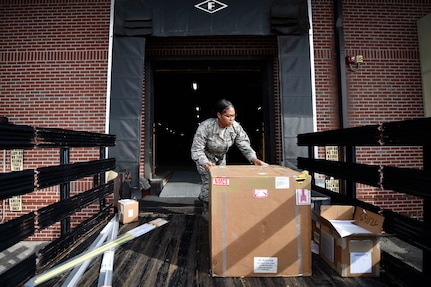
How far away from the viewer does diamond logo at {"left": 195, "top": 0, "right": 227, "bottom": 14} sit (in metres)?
4.96

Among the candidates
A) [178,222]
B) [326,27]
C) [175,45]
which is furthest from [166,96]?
[178,222]

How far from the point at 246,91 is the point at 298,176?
11.8 m

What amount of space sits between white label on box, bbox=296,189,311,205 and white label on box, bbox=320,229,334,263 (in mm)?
392

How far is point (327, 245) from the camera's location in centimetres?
183

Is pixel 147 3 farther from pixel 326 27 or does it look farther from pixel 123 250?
pixel 123 250

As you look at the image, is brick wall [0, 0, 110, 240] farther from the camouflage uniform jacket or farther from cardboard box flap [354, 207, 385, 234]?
cardboard box flap [354, 207, 385, 234]

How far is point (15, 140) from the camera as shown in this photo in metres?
1.54

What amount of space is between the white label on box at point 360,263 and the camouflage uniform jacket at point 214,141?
1.56 m

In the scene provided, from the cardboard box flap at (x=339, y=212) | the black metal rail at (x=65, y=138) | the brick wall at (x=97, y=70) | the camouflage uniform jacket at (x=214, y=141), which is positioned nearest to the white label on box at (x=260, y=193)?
the cardboard box flap at (x=339, y=212)

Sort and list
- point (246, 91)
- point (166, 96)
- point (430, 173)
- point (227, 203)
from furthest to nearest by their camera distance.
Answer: point (166, 96) → point (246, 91) → point (227, 203) → point (430, 173)

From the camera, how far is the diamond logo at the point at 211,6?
4.96 meters

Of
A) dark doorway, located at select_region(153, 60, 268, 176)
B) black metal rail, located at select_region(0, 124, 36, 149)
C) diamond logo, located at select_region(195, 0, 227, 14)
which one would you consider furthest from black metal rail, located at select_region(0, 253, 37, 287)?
diamond logo, located at select_region(195, 0, 227, 14)

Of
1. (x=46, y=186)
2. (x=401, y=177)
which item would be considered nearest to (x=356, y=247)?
(x=401, y=177)

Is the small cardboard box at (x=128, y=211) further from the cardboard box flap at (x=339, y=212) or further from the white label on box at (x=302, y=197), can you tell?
the cardboard box flap at (x=339, y=212)
